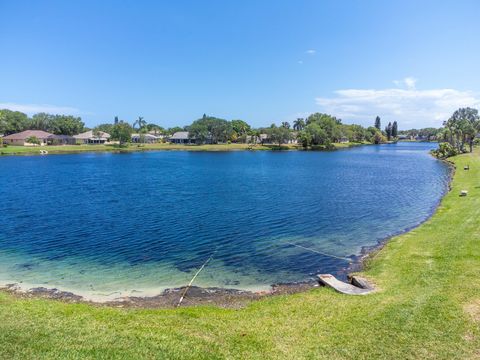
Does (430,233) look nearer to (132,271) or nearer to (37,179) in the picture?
(132,271)

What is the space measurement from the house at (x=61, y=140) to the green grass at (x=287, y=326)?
155302mm

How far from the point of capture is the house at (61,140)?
15062 centimetres

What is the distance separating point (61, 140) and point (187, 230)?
499 feet

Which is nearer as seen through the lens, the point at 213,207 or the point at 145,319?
the point at 145,319

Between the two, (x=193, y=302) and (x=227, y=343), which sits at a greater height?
(x=227, y=343)

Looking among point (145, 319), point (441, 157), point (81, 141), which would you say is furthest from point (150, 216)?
point (81, 141)

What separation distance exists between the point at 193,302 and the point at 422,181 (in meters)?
48.8

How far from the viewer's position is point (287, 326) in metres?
11.1

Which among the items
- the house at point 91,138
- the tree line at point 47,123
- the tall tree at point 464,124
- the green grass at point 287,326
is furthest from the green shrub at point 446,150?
the tree line at point 47,123

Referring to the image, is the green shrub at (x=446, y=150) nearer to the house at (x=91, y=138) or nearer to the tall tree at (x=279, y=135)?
the tall tree at (x=279, y=135)

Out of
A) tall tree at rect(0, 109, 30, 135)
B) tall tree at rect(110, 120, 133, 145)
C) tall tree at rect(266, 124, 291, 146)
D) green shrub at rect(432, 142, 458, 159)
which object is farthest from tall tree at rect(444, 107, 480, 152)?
tall tree at rect(0, 109, 30, 135)

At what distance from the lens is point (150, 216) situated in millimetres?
30969

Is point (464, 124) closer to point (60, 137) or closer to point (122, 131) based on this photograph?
point (122, 131)

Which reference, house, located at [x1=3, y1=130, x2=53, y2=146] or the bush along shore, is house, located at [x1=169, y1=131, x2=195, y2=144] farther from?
house, located at [x1=3, y1=130, x2=53, y2=146]
